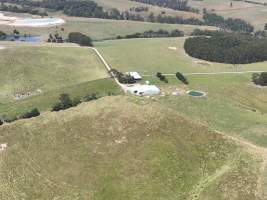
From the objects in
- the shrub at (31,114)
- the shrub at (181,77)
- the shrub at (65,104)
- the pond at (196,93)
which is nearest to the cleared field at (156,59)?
the shrub at (181,77)

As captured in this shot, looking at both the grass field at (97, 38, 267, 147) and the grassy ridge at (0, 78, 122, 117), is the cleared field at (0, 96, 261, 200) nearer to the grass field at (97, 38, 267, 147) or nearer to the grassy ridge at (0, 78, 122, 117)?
the grass field at (97, 38, 267, 147)

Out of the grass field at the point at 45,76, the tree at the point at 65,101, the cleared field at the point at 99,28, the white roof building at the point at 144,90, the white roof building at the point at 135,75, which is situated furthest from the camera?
the cleared field at the point at 99,28

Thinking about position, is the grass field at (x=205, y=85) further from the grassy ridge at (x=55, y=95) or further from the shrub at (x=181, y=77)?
the grassy ridge at (x=55, y=95)

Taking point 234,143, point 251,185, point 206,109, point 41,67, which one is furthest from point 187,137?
point 41,67

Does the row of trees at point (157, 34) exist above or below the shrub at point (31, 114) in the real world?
above

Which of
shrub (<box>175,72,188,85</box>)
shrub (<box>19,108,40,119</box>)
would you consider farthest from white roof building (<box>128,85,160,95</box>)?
shrub (<box>19,108,40,119</box>)

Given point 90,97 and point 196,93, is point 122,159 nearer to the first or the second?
point 90,97

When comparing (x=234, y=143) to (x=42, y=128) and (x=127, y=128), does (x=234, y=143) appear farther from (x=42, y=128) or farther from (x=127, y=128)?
(x=42, y=128)
